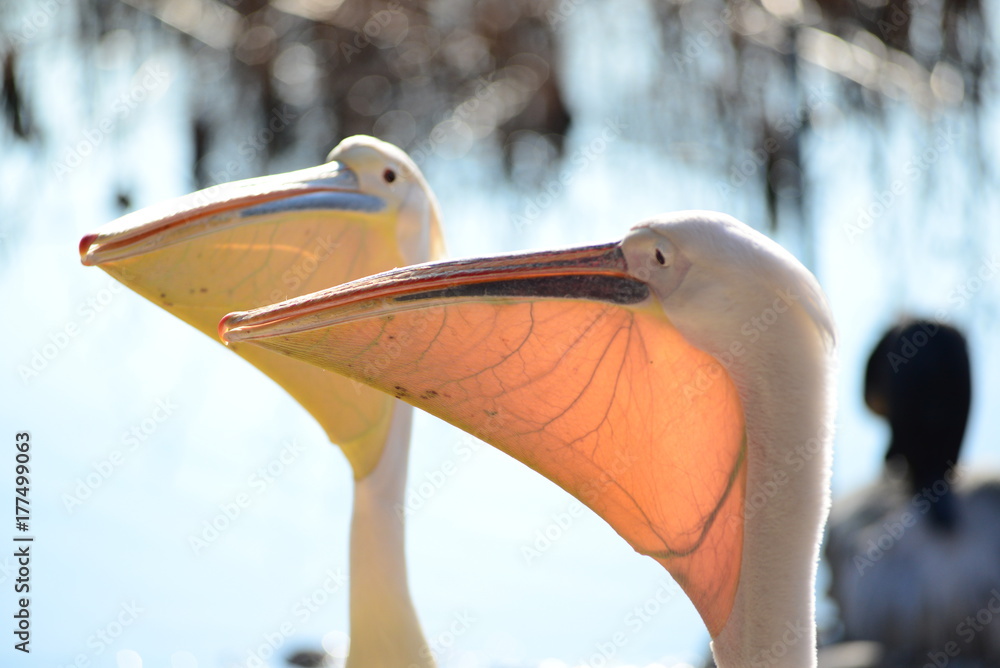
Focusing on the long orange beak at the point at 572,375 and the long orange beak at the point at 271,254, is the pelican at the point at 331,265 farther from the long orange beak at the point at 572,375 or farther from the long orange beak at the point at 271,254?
the long orange beak at the point at 572,375

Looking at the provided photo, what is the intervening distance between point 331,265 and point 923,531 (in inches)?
98.3

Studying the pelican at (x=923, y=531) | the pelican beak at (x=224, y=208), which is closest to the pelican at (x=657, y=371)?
the pelican beak at (x=224, y=208)

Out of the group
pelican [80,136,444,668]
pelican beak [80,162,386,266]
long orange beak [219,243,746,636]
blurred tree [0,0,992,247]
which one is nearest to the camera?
long orange beak [219,243,746,636]

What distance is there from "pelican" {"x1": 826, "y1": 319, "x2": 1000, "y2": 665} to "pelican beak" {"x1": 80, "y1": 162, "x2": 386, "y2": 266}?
235 cm

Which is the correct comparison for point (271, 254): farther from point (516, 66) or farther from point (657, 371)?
point (516, 66)

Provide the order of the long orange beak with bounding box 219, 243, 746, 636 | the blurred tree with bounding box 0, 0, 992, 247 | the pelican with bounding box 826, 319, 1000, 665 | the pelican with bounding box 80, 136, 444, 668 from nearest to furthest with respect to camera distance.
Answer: the long orange beak with bounding box 219, 243, 746, 636 < the pelican with bounding box 80, 136, 444, 668 < the pelican with bounding box 826, 319, 1000, 665 < the blurred tree with bounding box 0, 0, 992, 247

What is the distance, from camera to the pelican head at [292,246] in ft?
7.37

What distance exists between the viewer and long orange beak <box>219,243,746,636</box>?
4.92ft

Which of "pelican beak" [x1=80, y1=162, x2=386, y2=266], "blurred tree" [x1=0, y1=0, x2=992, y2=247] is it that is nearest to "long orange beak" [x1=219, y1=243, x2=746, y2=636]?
"pelican beak" [x1=80, y1=162, x2=386, y2=266]

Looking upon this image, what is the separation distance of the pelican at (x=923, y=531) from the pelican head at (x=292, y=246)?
2128mm

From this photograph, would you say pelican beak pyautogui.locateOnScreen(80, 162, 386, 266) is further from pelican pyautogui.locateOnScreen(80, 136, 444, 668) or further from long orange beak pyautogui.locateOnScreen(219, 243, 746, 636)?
long orange beak pyautogui.locateOnScreen(219, 243, 746, 636)

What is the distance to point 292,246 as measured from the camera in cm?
251

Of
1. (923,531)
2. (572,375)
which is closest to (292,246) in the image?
(572,375)

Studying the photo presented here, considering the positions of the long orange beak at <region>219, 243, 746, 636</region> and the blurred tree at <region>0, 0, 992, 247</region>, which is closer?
the long orange beak at <region>219, 243, 746, 636</region>
